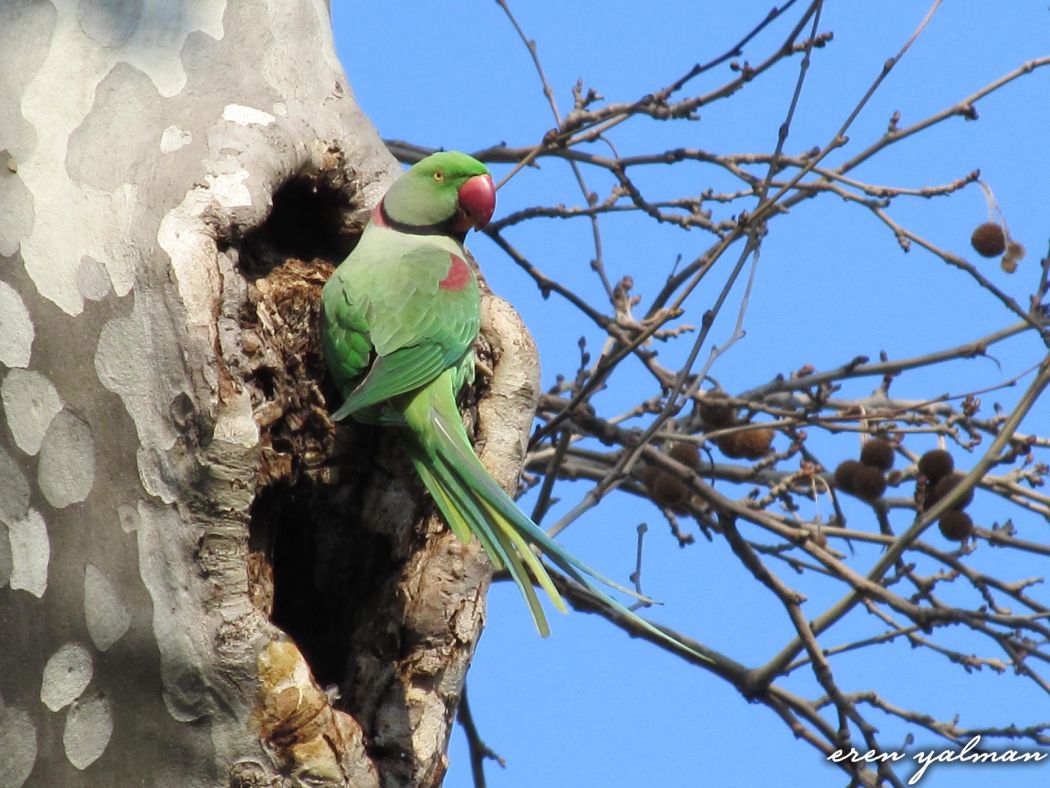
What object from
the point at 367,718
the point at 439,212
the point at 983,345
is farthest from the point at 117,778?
the point at 983,345

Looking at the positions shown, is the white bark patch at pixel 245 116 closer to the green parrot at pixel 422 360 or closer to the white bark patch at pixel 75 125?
the white bark patch at pixel 75 125

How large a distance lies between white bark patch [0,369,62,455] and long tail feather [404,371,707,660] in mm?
724

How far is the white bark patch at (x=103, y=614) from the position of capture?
1.94m

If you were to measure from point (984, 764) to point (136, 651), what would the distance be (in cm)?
250

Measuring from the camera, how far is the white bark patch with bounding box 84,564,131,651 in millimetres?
1938

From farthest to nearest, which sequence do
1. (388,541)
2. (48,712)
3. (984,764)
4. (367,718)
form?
(984,764)
(388,541)
(367,718)
(48,712)

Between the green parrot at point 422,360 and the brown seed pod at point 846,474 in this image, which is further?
the brown seed pod at point 846,474

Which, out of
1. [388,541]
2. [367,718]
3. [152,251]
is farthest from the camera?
[388,541]

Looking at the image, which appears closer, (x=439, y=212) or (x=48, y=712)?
(x=48, y=712)

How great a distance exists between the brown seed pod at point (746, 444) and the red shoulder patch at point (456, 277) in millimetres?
1569

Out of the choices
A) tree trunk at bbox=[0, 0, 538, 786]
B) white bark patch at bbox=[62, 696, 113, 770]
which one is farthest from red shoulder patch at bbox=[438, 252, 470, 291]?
white bark patch at bbox=[62, 696, 113, 770]

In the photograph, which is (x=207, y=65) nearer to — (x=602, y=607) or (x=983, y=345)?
(x=602, y=607)

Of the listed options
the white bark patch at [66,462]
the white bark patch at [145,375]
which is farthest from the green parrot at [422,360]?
the white bark patch at [66,462]

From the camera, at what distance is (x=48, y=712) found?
193cm
